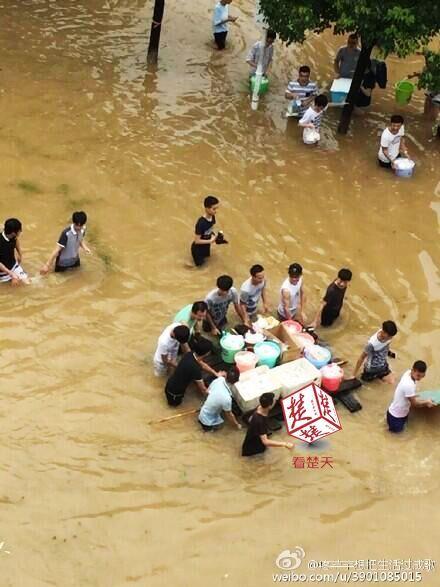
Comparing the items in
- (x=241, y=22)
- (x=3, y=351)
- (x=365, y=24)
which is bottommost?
(x=3, y=351)

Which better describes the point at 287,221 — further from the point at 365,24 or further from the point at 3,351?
the point at 3,351

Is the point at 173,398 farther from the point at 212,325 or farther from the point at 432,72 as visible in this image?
the point at 432,72

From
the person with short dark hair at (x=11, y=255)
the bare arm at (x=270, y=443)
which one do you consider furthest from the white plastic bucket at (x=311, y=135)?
the bare arm at (x=270, y=443)

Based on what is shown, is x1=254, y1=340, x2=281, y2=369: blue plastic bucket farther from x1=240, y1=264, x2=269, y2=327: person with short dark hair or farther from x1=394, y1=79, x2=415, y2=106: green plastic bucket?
x1=394, y1=79, x2=415, y2=106: green plastic bucket

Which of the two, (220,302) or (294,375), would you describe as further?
(220,302)

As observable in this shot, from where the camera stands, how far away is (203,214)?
12.7 meters

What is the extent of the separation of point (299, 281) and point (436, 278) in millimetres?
2999

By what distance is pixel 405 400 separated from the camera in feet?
29.0

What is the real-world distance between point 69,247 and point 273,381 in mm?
3867

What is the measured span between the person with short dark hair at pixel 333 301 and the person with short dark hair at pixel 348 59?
7487 mm

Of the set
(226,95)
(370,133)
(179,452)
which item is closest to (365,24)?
(370,133)

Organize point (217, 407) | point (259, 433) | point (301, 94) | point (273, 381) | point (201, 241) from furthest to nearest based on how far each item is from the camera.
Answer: point (301, 94)
point (201, 241)
point (273, 381)
point (217, 407)
point (259, 433)

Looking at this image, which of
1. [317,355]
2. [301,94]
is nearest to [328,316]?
[317,355]

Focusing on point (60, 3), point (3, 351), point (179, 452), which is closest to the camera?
point (179, 452)
